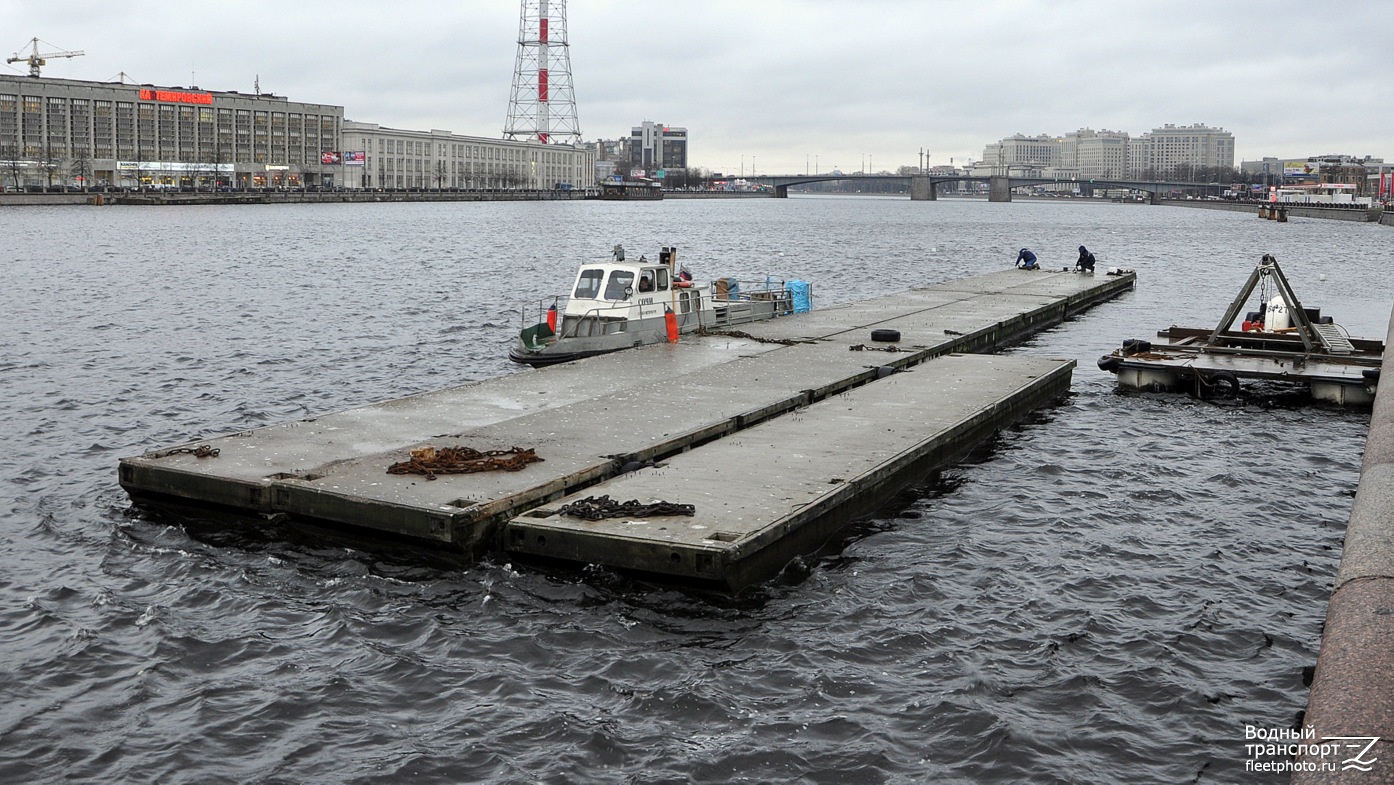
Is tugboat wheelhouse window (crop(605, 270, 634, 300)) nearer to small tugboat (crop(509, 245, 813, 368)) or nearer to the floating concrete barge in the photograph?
small tugboat (crop(509, 245, 813, 368))

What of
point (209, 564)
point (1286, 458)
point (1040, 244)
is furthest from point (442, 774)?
point (1040, 244)

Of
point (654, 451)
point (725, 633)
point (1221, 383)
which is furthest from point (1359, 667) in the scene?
point (1221, 383)

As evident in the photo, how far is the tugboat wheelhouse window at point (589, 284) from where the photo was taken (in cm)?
3588

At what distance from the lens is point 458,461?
61.3 feet

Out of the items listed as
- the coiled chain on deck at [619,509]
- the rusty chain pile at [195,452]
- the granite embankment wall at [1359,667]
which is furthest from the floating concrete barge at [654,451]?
the granite embankment wall at [1359,667]

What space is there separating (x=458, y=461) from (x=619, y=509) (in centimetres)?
343

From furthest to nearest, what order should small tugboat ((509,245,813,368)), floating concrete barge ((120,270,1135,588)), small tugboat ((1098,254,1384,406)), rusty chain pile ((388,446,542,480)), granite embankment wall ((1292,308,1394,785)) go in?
small tugboat ((509,245,813,368)) < small tugboat ((1098,254,1384,406)) < rusty chain pile ((388,446,542,480)) < floating concrete barge ((120,270,1135,588)) < granite embankment wall ((1292,308,1394,785))

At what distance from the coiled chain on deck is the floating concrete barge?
7.6 inches

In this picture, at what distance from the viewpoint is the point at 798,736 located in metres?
12.5

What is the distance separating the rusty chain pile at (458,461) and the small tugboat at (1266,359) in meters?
19.5

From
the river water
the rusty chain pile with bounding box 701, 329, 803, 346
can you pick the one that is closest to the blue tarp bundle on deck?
the rusty chain pile with bounding box 701, 329, 803, 346

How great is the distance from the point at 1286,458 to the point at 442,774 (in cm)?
1979

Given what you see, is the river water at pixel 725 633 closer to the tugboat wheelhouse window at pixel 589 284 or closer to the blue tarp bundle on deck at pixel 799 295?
the tugboat wheelhouse window at pixel 589 284

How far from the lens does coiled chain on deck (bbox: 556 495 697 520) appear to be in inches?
645
